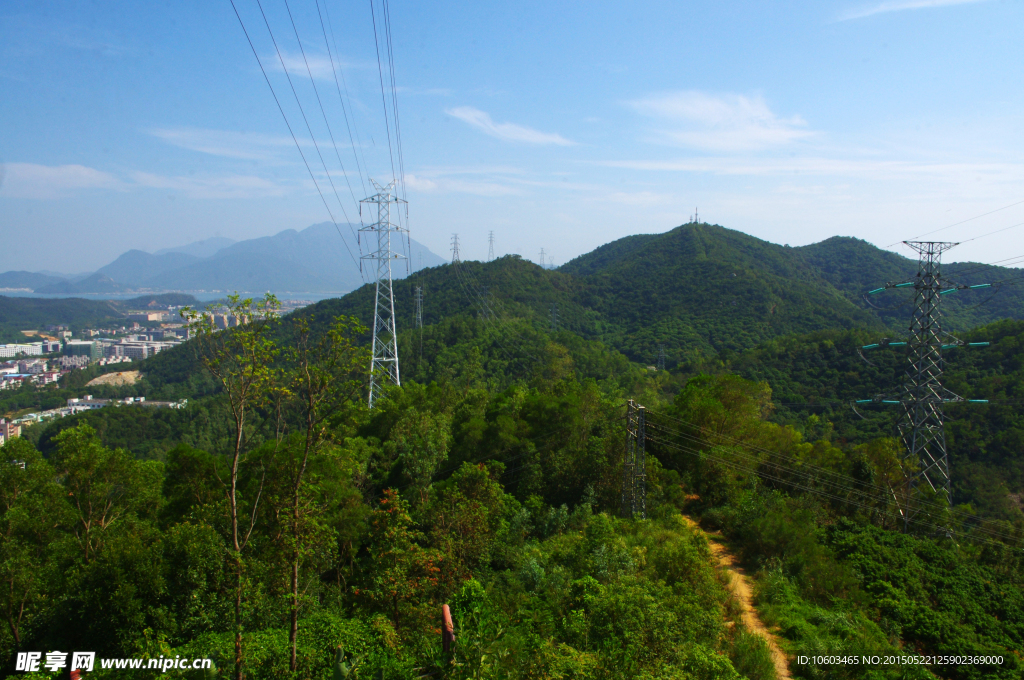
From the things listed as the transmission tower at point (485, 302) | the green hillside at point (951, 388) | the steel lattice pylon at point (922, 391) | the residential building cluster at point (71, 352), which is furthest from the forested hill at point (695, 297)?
the residential building cluster at point (71, 352)

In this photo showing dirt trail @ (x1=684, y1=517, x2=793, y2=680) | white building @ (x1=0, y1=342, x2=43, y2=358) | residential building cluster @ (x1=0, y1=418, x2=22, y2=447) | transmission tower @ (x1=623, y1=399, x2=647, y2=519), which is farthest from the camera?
white building @ (x1=0, y1=342, x2=43, y2=358)

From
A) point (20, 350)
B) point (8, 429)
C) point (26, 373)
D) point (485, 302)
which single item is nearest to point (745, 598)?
point (485, 302)

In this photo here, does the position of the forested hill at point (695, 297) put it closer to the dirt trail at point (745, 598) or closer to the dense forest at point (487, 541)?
the dense forest at point (487, 541)

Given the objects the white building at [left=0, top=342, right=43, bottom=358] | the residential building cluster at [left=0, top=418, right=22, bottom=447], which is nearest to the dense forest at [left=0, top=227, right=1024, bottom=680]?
the residential building cluster at [left=0, top=418, right=22, bottom=447]

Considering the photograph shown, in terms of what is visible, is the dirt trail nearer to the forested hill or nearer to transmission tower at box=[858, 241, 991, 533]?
transmission tower at box=[858, 241, 991, 533]

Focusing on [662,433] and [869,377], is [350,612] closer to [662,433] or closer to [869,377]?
[662,433]

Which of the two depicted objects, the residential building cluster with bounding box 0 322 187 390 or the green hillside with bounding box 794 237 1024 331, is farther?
the residential building cluster with bounding box 0 322 187 390

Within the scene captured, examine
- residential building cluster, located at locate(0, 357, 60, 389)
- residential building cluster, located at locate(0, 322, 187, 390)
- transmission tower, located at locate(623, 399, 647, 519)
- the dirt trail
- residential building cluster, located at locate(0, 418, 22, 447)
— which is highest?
transmission tower, located at locate(623, 399, 647, 519)
